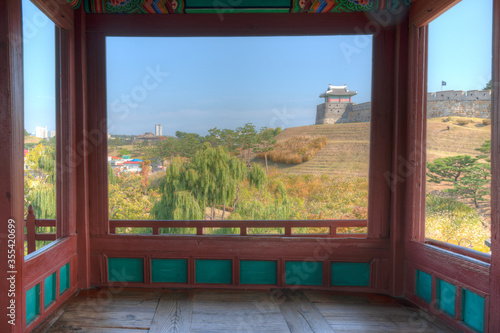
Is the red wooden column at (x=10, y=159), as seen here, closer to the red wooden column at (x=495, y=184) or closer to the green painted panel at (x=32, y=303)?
the green painted panel at (x=32, y=303)

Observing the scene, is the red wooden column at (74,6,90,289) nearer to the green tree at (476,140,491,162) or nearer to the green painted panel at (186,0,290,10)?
the green painted panel at (186,0,290,10)

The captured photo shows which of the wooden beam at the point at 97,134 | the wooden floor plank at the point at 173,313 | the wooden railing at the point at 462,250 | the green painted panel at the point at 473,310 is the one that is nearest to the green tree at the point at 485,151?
the wooden railing at the point at 462,250

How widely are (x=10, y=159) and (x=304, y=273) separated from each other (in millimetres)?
2317

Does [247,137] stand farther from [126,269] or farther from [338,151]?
[126,269]

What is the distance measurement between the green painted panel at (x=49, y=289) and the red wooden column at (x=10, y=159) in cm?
38

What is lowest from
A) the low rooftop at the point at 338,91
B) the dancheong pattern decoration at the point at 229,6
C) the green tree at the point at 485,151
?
the green tree at the point at 485,151

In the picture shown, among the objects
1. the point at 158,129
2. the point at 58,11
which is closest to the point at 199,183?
the point at 158,129

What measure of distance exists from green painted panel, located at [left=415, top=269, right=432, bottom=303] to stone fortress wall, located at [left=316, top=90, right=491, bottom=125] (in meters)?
1.24

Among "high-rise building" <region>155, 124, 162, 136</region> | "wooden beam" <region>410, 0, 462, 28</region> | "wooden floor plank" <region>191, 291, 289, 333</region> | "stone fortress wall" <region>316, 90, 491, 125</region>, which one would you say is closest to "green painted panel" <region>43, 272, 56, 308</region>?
"wooden floor plank" <region>191, 291, 289, 333</region>

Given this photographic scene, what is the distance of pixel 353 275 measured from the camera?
2836 millimetres

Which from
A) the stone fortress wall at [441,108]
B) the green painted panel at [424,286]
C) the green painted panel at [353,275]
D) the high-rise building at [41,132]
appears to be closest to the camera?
the stone fortress wall at [441,108]

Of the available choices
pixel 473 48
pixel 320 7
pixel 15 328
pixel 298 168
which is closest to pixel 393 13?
pixel 320 7

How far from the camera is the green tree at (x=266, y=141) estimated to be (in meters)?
2.98

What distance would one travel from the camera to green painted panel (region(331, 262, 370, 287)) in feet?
9.30
